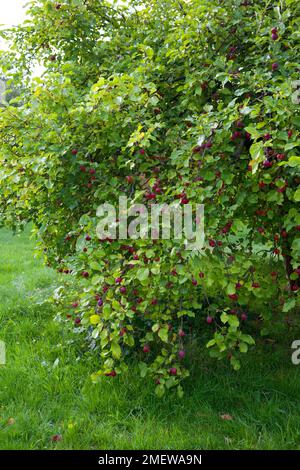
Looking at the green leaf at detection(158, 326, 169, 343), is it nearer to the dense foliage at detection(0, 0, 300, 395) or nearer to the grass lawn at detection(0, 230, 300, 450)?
the dense foliage at detection(0, 0, 300, 395)

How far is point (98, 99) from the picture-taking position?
99.6 inches

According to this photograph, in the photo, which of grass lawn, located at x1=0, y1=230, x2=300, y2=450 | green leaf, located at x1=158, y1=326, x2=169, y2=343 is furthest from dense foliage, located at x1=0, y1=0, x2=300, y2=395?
grass lawn, located at x1=0, y1=230, x2=300, y2=450

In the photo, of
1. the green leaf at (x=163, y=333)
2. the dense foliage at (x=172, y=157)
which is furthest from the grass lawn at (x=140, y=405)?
the green leaf at (x=163, y=333)

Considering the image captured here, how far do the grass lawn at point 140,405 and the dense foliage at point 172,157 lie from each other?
238 millimetres

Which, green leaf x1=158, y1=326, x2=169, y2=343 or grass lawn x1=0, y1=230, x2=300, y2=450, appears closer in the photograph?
green leaf x1=158, y1=326, x2=169, y2=343

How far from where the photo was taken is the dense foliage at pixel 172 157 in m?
2.35

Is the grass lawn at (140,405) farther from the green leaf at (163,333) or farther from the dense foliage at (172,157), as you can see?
the green leaf at (163,333)

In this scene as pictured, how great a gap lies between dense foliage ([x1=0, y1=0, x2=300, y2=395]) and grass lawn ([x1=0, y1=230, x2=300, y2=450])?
0.78 feet

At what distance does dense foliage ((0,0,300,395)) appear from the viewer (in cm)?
Answer: 235

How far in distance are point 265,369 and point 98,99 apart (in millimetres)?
2036

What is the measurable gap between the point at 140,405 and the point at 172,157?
1.45 m

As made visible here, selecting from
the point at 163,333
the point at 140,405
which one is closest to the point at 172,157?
the point at 163,333

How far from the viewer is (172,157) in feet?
8.05
